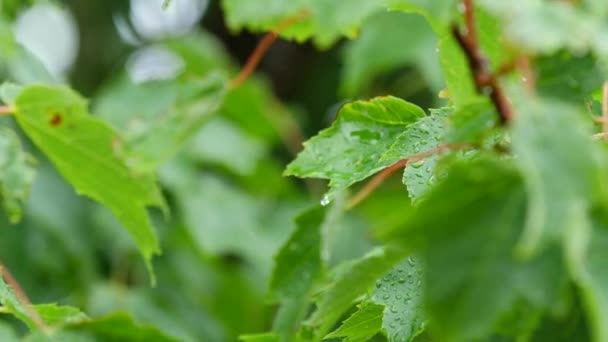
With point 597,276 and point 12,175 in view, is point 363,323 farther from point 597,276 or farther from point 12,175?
point 12,175

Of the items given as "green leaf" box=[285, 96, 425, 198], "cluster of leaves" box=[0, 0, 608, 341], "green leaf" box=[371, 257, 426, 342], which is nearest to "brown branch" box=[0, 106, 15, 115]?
"cluster of leaves" box=[0, 0, 608, 341]

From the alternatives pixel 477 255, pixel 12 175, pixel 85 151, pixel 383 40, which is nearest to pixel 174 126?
pixel 85 151

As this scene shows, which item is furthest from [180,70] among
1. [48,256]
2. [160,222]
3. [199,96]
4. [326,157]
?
[326,157]

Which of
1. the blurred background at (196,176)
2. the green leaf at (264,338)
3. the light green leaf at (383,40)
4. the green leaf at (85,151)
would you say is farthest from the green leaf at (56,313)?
the light green leaf at (383,40)

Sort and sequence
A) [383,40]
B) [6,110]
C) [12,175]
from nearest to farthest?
[6,110], [12,175], [383,40]

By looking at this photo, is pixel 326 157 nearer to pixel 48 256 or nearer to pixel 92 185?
pixel 92 185

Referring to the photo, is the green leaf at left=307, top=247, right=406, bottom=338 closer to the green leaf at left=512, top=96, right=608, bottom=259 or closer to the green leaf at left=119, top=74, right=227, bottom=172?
the green leaf at left=512, top=96, right=608, bottom=259
